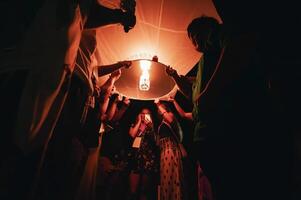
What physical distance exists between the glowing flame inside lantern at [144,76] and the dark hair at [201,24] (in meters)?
0.81

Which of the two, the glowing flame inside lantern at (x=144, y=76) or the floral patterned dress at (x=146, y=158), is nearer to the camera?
the glowing flame inside lantern at (x=144, y=76)

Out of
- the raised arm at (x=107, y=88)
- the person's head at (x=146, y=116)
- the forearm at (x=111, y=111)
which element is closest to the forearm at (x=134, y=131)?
the person's head at (x=146, y=116)

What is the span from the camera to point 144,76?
140 inches

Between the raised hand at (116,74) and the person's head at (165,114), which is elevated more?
the raised hand at (116,74)

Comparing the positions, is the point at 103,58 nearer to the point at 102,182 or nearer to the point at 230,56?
the point at 102,182

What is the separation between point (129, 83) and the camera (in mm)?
3912

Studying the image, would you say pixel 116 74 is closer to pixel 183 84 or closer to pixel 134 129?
pixel 183 84

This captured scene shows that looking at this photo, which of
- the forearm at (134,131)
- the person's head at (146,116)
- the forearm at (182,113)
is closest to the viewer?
the forearm at (182,113)

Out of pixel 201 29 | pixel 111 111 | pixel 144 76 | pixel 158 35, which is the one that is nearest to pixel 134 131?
pixel 111 111

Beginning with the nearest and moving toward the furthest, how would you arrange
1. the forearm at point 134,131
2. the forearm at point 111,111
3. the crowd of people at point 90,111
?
the crowd of people at point 90,111 → the forearm at point 111,111 → the forearm at point 134,131

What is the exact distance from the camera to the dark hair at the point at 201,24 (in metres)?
3.03

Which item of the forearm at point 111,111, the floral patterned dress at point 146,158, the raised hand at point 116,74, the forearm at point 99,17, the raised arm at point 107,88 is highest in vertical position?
the forearm at point 99,17

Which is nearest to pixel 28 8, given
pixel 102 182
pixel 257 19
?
pixel 257 19

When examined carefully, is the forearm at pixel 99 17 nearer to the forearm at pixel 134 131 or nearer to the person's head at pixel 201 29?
the person's head at pixel 201 29
